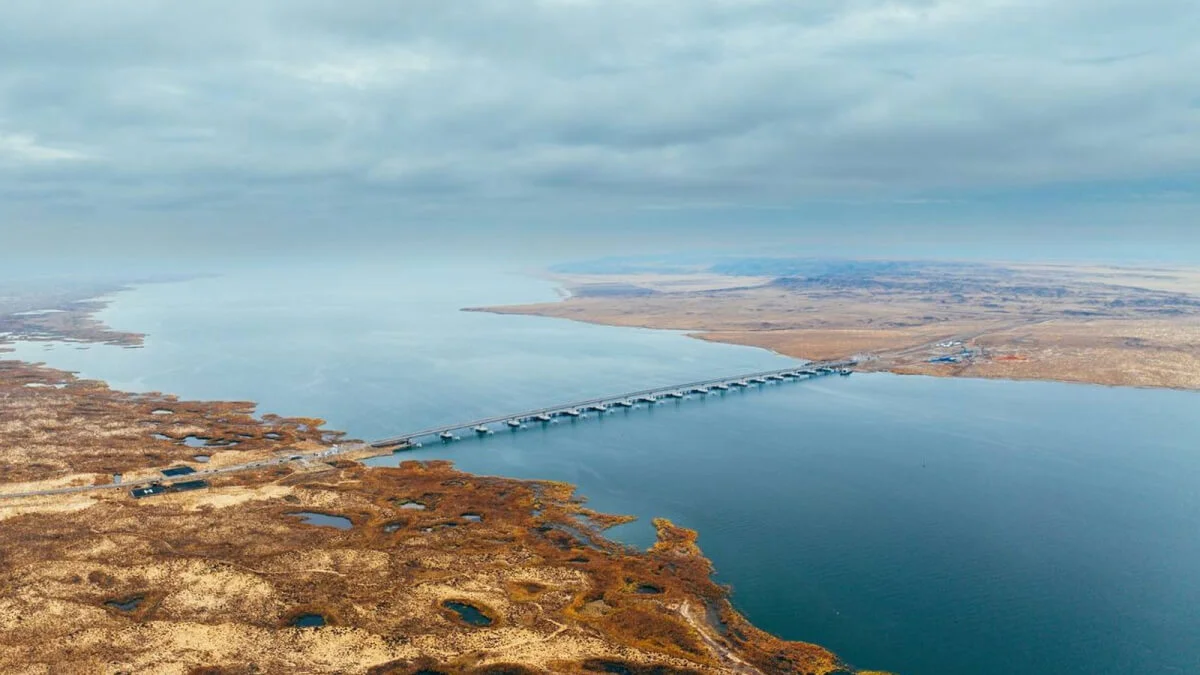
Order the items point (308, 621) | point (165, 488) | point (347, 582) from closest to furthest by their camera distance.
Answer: point (308, 621) → point (347, 582) → point (165, 488)

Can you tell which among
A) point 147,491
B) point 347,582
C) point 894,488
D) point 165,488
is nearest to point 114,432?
point 165,488

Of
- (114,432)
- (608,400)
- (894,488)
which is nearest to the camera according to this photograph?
(894,488)

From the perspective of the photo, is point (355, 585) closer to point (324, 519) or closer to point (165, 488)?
point (324, 519)

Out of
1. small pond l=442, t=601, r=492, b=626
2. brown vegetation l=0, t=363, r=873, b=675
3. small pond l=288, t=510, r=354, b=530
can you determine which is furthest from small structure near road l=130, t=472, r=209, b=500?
small pond l=442, t=601, r=492, b=626

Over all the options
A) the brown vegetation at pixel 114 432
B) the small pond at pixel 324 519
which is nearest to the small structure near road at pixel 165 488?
the brown vegetation at pixel 114 432

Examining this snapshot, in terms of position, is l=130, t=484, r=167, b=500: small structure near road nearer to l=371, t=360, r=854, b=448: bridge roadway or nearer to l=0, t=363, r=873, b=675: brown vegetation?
l=0, t=363, r=873, b=675: brown vegetation

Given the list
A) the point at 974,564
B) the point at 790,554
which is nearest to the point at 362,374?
the point at 790,554

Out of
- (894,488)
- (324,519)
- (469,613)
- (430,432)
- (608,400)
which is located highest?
(608,400)
